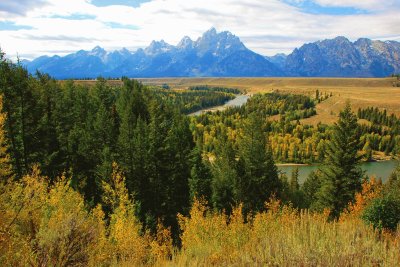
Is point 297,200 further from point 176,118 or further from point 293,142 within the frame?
point 293,142

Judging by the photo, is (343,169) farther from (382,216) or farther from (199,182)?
(382,216)

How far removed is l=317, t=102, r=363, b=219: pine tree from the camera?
38.5 metres

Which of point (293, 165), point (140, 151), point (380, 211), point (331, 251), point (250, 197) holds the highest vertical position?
point (331, 251)

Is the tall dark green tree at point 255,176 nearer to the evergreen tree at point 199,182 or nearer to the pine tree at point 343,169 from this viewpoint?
the evergreen tree at point 199,182

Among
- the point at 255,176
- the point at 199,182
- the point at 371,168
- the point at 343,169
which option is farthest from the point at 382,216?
the point at 371,168

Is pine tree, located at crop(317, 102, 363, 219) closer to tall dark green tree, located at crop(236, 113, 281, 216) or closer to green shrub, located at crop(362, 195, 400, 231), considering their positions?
tall dark green tree, located at crop(236, 113, 281, 216)

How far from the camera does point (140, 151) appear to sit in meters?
44.8

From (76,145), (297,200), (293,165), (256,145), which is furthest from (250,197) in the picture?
(293,165)

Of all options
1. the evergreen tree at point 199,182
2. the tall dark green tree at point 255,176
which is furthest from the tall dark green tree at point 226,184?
the evergreen tree at point 199,182

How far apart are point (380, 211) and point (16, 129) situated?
39.2 m

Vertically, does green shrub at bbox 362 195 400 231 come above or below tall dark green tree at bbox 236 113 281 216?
above

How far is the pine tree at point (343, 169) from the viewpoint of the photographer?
38.5 metres

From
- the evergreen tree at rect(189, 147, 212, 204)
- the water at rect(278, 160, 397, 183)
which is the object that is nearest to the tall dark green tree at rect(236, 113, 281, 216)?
the evergreen tree at rect(189, 147, 212, 204)

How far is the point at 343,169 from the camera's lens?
38500 millimetres
